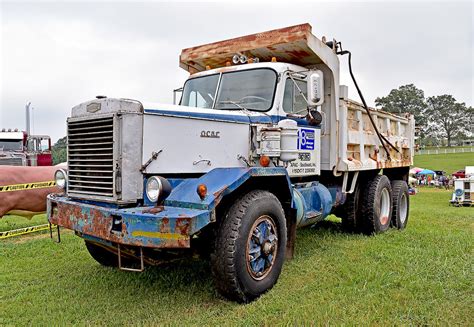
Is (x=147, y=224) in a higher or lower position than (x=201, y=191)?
lower

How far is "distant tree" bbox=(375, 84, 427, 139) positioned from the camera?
235 feet

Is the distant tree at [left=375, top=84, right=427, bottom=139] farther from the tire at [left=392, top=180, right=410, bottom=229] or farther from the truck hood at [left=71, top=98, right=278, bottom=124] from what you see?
the truck hood at [left=71, top=98, right=278, bottom=124]

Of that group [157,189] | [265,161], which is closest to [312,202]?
[265,161]

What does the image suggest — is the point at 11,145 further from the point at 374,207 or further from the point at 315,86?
the point at 315,86

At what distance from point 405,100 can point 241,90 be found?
74.1 metres

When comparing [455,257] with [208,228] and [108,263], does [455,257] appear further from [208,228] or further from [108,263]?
[108,263]

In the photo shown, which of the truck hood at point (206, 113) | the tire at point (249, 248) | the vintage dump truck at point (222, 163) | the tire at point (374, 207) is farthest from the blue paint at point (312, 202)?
the tire at point (374, 207)

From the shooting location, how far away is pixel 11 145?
13922 mm

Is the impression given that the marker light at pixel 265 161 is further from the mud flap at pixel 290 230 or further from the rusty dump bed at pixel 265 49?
the rusty dump bed at pixel 265 49

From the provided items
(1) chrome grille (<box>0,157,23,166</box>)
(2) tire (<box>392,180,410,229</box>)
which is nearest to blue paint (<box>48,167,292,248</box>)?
(2) tire (<box>392,180,410,229</box>)

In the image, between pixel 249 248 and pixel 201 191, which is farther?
pixel 249 248

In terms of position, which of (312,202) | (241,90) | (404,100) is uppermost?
(404,100)

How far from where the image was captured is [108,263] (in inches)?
205

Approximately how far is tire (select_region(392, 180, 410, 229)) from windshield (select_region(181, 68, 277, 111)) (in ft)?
13.7
